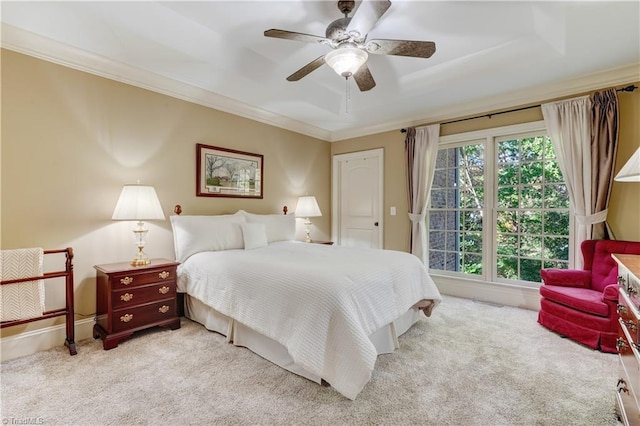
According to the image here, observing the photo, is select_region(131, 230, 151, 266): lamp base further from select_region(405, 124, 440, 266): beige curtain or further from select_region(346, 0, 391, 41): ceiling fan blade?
select_region(405, 124, 440, 266): beige curtain

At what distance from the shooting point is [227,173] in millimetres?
3805

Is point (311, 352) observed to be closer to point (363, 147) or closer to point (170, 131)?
point (170, 131)

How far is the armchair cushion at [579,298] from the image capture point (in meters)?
2.39

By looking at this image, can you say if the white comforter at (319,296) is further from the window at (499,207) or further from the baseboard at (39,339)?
the window at (499,207)

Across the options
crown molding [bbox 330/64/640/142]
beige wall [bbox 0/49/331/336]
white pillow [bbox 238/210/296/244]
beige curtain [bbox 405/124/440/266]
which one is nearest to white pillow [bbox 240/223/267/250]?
white pillow [bbox 238/210/296/244]

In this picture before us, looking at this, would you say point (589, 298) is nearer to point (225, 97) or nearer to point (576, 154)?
point (576, 154)

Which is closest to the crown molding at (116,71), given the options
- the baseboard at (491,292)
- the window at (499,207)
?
the window at (499,207)

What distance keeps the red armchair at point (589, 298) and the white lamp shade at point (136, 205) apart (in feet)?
12.5

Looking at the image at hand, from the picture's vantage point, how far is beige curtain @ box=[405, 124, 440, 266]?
13.5ft

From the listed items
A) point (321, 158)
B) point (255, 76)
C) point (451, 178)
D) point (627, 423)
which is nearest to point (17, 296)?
point (255, 76)

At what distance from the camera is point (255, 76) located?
320cm

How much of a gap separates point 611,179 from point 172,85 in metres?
4.66

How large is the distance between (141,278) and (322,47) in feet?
8.85

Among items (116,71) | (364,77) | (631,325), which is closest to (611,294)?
(631,325)
